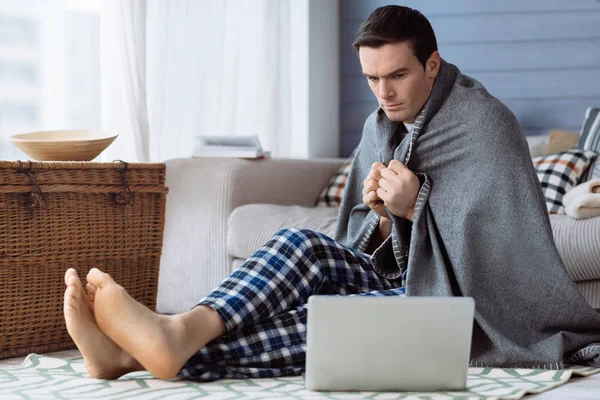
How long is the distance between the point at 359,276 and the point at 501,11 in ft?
6.80

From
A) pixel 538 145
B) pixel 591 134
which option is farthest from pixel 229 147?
pixel 591 134

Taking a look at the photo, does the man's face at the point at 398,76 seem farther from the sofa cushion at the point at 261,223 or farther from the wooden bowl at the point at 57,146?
the wooden bowl at the point at 57,146

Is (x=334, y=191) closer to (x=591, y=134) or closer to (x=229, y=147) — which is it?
(x=229, y=147)

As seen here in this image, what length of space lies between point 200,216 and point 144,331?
1.35 metres

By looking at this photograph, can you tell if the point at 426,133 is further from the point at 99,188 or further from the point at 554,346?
the point at 99,188

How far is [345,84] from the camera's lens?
163 inches

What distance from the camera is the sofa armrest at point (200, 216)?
293 centimetres

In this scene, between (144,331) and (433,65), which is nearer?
(144,331)

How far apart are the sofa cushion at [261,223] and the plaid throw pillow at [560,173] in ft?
2.26

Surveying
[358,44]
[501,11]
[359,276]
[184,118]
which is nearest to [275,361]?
[359,276]

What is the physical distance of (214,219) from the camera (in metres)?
2.93

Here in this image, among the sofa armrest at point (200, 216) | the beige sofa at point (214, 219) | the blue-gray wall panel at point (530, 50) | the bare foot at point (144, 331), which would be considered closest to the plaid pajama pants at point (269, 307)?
the bare foot at point (144, 331)

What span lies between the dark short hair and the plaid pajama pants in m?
0.45

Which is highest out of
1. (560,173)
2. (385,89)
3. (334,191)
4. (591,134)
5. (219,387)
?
(385,89)
